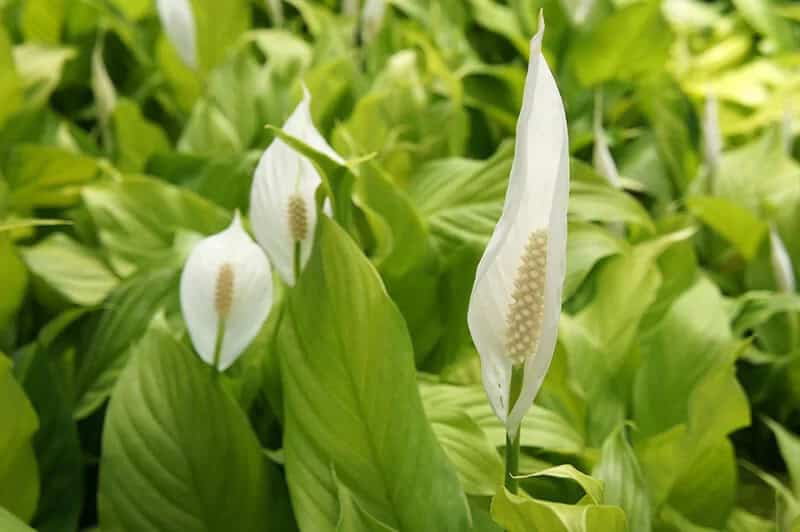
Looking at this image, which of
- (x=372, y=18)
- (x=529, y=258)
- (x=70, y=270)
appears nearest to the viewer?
(x=529, y=258)

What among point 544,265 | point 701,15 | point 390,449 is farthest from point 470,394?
point 701,15

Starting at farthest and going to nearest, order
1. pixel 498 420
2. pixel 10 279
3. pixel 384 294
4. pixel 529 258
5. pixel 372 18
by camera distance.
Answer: pixel 372 18, pixel 10 279, pixel 498 420, pixel 384 294, pixel 529 258

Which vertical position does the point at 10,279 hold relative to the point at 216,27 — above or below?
below

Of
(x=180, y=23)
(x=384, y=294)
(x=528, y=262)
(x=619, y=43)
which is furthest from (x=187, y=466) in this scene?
(x=619, y=43)

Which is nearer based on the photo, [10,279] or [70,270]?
[10,279]

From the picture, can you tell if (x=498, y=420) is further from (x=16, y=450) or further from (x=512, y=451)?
(x=16, y=450)

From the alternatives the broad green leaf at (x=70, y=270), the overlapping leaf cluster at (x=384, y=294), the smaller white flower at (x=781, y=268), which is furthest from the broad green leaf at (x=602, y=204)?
the broad green leaf at (x=70, y=270)

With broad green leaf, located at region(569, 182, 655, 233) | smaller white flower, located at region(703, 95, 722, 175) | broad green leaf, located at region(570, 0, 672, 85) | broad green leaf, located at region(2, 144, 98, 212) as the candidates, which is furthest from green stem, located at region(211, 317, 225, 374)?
broad green leaf, located at region(570, 0, 672, 85)
